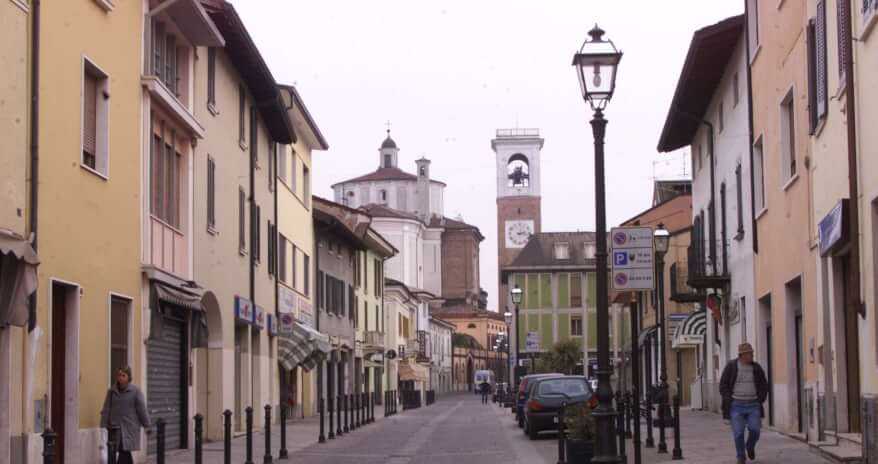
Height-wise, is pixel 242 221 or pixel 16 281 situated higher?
pixel 242 221

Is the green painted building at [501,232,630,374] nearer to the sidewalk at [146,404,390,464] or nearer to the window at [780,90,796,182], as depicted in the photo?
the sidewalk at [146,404,390,464]

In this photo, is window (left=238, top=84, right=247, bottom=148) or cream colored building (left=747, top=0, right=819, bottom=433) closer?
cream colored building (left=747, top=0, right=819, bottom=433)

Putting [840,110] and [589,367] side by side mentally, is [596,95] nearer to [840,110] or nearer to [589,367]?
[840,110]

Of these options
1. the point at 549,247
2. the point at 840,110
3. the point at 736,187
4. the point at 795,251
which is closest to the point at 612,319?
the point at 549,247

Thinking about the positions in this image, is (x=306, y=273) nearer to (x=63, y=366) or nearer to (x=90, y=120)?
(x=90, y=120)

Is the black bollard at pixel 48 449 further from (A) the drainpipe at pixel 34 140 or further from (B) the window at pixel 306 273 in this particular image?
(B) the window at pixel 306 273

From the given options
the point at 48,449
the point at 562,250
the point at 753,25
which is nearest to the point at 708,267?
the point at 753,25

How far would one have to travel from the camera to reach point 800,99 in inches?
811

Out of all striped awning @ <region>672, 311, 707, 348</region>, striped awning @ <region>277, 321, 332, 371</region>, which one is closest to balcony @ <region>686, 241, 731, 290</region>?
striped awning @ <region>672, 311, 707, 348</region>

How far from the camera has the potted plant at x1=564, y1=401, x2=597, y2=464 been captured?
18.6 m

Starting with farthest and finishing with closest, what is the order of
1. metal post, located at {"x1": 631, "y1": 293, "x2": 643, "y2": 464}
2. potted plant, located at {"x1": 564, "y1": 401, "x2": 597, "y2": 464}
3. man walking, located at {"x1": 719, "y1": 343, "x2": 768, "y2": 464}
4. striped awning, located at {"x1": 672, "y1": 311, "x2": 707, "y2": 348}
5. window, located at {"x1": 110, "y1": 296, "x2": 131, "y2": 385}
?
striped awning, located at {"x1": 672, "y1": 311, "x2": 707, "y2": 348}, window, located at {"x1": 110, "y1": 296, "x2": 131, "y2": 385}, potted plant, located at {"x1": 564, "y1": 401, "x2": 597, "y2": 464}, man walking, located at {"x1": 719, "y1": 343, "x2": 768, "y2": 464}, metal post, located at {"x1": 631, "y1": 293, "x2": 643, "y2": 464}

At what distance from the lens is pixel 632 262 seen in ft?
49.3

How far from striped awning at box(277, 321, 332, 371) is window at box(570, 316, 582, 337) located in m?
61.4

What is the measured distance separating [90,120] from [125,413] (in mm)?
4725
